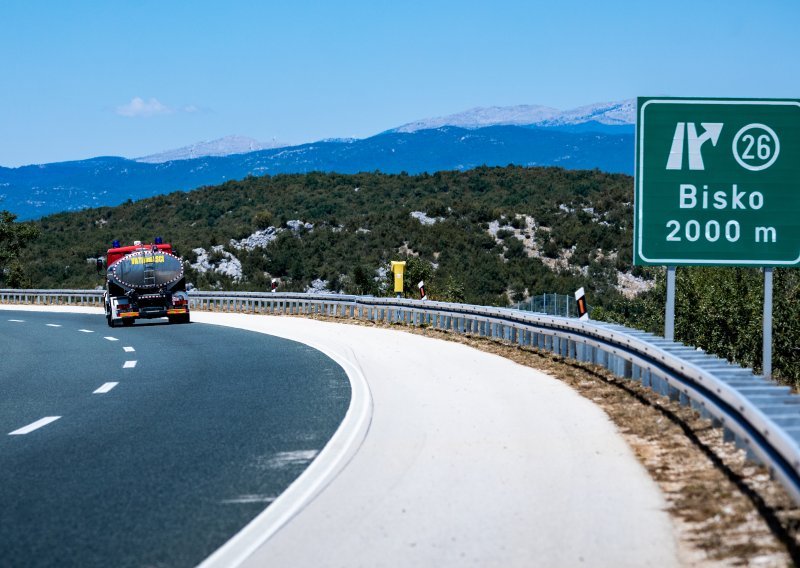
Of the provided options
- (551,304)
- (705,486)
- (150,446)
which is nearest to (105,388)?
(150,446)

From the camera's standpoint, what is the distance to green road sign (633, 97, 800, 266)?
605 inches

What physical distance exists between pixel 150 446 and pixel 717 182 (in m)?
8.85

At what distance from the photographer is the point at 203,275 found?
251ft

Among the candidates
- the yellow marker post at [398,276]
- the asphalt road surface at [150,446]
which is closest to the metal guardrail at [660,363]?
the yellow marker post at [398,276]

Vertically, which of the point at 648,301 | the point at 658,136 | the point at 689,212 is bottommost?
the point at 648,301

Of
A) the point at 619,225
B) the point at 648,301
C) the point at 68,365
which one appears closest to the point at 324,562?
the point at 68,365

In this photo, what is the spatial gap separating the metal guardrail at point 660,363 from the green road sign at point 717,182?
5.23ft

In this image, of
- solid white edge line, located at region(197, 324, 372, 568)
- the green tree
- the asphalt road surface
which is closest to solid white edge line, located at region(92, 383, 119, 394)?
the asphalt road surface

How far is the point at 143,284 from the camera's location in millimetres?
30906

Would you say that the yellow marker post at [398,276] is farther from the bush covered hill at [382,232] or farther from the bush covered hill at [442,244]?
the bush covered hill at [382,232]

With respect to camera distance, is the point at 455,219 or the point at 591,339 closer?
the point at 591,339

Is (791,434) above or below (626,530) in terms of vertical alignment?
above

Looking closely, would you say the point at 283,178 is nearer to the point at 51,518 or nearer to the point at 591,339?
the point at 591,339

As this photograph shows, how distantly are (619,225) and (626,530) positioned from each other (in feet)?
269
